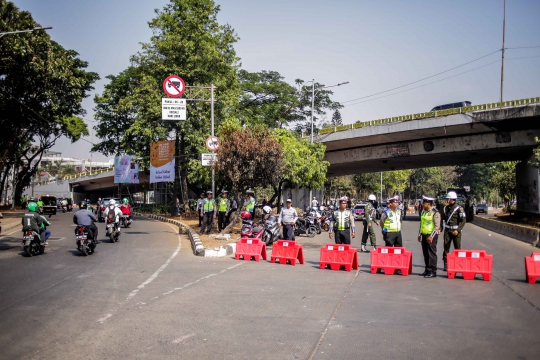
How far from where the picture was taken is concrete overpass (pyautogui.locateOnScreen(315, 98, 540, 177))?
3316 cm

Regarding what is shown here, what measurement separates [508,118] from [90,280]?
29.2m

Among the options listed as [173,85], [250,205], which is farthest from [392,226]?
[173,85]

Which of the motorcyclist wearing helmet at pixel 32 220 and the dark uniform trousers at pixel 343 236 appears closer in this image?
the dark uniform trousers at pixel 343 236

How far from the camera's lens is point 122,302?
26.8 ft

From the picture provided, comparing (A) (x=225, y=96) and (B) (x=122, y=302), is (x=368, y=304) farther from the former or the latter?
(A) (x=225, y=96)

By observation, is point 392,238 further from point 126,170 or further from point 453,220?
point 126,170

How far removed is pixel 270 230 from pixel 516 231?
13.6 meters

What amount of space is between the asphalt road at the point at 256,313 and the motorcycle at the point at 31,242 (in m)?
1.40

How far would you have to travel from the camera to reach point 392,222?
12.2m

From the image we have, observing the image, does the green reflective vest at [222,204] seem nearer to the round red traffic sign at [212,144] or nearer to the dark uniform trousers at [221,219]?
the dark uniform trousers at [221,219]

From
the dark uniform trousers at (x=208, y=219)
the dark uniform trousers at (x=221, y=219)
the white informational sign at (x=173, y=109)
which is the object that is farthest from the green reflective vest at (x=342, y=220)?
the white informational sign at (x=173, y=109)

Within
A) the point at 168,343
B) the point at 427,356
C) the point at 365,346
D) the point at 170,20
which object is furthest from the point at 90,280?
the point at 170,20

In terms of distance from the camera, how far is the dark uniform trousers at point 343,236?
522 inches

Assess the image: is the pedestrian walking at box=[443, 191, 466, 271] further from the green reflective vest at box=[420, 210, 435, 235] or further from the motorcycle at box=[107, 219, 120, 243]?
the motorcycle at box=[107, 219, 120, 243]
